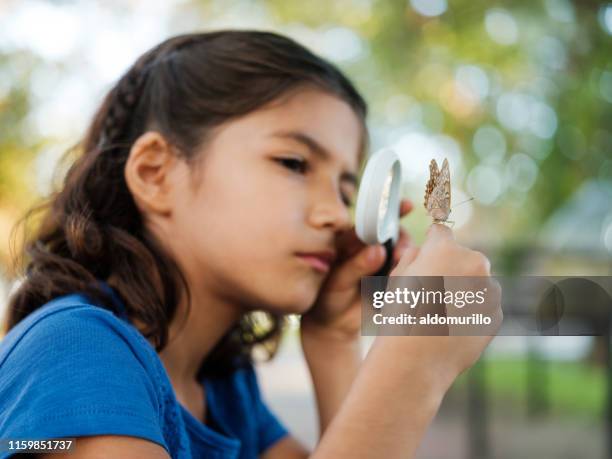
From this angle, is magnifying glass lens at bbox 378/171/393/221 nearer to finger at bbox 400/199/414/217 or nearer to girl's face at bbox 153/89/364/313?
girl's face at bbox 153/89/364/313

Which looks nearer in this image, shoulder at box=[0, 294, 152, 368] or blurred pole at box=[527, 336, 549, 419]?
shoulder at box=[0, 294, 152, 368]

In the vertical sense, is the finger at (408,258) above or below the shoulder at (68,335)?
above

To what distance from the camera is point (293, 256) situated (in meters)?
1.07

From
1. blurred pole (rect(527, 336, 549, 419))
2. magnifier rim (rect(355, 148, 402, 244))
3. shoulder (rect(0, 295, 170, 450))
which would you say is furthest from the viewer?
blurred pole (rect(527, 336, 549, 419))

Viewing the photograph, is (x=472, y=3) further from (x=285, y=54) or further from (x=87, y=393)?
(x=87, y=393)

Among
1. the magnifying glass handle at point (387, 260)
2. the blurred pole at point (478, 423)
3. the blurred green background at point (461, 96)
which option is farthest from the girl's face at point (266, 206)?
the blurred green background at point (461, 96)

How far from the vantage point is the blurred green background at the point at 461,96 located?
3.77m

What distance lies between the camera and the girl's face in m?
1.05

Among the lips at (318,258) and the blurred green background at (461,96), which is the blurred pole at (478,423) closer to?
the blurred green background at (461,96)

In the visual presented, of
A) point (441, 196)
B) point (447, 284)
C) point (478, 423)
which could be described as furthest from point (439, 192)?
point (478, 423)

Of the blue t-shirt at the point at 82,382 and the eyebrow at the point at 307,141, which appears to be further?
the eyebrow at the point at 307,141

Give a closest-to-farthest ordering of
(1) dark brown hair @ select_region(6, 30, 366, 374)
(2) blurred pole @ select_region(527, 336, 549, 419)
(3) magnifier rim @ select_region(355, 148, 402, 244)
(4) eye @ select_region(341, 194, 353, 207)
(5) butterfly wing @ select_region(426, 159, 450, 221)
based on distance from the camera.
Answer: (5) butterfly wing @ select_region(426, 159, 450, 221)
(3) magnifier rim @ select_region(355, 148, 402, 244)
(1) dark brown hair @ select_region(6, 30, 366, 374)
(4) eye @ select_region(341, 194, 353, 207)
(2) blurred pole @ select_region(527, 336, 549, 419)

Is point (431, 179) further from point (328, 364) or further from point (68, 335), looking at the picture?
point (328, 364)

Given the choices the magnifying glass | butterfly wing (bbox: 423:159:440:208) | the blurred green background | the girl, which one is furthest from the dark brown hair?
the blurred green background
